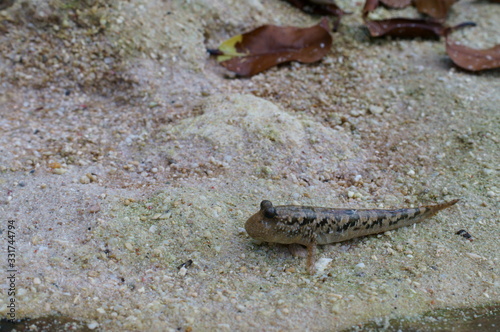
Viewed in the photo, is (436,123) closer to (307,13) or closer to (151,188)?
(307,13)

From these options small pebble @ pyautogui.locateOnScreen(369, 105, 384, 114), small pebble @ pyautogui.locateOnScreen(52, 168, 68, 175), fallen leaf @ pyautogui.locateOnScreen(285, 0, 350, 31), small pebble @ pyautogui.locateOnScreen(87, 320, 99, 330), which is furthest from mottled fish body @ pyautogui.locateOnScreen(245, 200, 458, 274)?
fallen leaf @ pyautogui.locateOnScreen(285, 0, 350, 31)

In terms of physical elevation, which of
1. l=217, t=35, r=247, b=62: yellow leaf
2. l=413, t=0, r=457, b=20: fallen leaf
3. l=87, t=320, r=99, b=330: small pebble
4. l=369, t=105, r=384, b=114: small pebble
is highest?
l=413, t=0, r=457, b=20: fallen leaf

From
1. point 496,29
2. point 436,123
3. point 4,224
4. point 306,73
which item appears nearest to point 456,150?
point 436,123

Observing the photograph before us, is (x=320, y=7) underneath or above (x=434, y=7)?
underneath

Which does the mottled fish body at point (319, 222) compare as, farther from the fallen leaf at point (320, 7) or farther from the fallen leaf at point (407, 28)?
the fallen leaf at point (320, 7)

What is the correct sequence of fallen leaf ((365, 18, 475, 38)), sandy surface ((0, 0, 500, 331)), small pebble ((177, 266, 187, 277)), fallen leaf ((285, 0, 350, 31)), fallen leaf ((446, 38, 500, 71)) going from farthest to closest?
fallen leaf ((285, 0, 350, 31)) → fallen leaf ((365, 18, 475, 38)) → fallen leaf ((446, 38, 500, 71)) → small pebble ((177, 266, 187, 277)) → sandy surface ((0, 0, 500, 331))

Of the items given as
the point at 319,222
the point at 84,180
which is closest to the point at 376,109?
the point at 319,222

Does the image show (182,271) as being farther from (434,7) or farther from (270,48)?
(434,7)

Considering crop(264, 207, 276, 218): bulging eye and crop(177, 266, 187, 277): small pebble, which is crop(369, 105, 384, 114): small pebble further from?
crop(177, 266, 187, 277): small pebble
